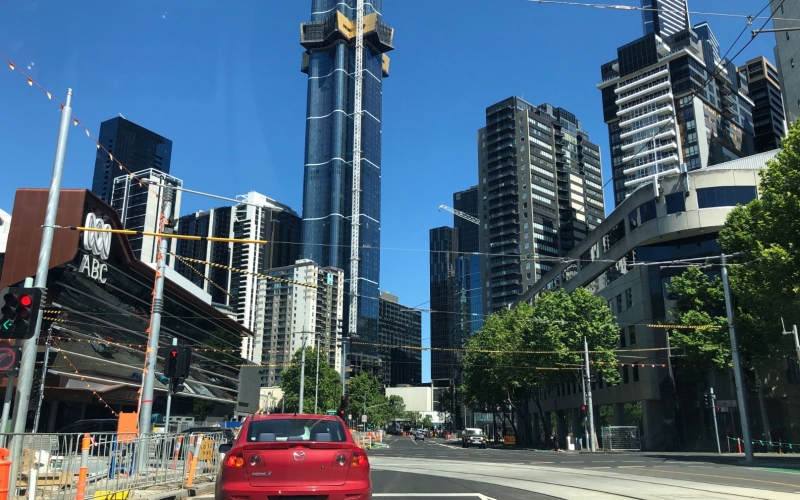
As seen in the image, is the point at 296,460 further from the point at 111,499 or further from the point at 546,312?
the point at 546,312

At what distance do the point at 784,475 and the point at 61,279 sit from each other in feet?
119

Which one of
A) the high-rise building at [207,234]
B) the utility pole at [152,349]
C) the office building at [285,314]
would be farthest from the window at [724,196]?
the office building at [285,314]

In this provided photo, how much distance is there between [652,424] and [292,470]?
171ft

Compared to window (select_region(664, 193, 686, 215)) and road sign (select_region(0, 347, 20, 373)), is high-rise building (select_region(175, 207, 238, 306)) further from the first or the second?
road sign (select_region(0, 347, 20, 373))

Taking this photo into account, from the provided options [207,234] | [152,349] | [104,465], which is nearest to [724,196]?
[152,349]

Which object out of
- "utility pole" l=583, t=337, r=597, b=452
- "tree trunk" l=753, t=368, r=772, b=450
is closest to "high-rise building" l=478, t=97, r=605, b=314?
"utility pole" l=583, t=337, r=597, b=452

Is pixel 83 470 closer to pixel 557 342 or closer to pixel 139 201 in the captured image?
pixel 139 201

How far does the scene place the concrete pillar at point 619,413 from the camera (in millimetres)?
58406

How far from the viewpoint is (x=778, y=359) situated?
1490 inches

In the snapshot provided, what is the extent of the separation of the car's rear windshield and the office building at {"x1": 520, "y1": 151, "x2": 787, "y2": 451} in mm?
41208

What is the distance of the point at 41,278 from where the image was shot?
43.5 feet

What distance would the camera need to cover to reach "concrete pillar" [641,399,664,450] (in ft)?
170

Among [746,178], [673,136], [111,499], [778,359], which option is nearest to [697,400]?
[778,359]

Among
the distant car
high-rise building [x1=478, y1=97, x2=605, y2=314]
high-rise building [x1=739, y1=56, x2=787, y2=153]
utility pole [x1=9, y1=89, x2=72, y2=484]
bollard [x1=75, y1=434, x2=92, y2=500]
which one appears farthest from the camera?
high-rise building [x1=478, y1=97, x2=605, y2=314]
